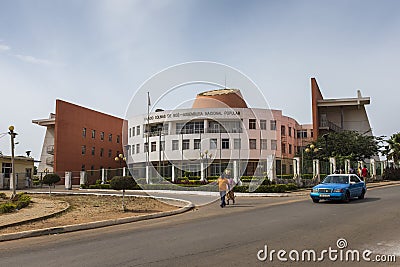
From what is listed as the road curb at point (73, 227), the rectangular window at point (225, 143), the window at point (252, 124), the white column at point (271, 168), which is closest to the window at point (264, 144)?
the window at point (252, 124)

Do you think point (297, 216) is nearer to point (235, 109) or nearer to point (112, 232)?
point (112, 232)

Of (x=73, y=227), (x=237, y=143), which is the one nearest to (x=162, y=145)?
(x=237, y=143)

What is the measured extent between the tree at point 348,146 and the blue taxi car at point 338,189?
30.6 m

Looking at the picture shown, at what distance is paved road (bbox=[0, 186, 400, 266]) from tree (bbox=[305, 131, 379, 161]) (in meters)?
39.3

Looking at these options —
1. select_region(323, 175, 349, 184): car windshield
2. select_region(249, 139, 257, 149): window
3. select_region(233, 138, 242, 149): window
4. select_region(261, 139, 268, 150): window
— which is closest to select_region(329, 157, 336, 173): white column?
select_region(323, 175, 349, 184): car windshield

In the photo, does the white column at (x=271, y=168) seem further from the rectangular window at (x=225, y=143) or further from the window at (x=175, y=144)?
the window at (x=175, y=144)

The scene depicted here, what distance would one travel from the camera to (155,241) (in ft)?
29.9

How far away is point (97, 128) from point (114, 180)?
47.6m

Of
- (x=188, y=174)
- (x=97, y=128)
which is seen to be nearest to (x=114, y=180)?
(x=188, y=174)

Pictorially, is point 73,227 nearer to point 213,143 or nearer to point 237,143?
point 213,143

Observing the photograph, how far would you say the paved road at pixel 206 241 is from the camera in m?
7.21

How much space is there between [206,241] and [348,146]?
4519cm

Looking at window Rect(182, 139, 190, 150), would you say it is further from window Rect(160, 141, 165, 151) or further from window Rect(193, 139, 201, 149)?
window Rect(160, 141, 165, 151)

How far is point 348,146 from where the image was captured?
5031cm
